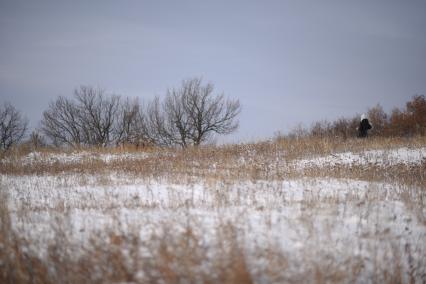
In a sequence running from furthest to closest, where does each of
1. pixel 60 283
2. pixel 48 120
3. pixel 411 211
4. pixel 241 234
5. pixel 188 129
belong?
pixel 48 120 < pixel 188 129 < pixel 411 211 < pixel 241 234 < pixel 60 283

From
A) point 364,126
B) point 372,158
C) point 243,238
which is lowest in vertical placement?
point 243,238

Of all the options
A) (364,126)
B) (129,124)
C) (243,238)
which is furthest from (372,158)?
(129,124)

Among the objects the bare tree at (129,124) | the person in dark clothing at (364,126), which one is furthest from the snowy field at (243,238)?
the bare tree at (129,124)

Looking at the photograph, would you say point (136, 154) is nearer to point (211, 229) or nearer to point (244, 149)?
point (244, 149)

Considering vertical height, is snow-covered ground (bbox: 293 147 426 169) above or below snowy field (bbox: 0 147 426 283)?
above

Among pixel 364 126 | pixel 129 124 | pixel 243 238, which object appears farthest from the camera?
pixel 129 124

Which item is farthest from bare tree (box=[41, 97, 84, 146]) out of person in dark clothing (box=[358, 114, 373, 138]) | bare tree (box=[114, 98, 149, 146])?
person in dark clothing (box=[358, 114, 373, 138])

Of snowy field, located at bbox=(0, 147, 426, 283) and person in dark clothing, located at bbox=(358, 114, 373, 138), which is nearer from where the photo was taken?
snowy field, located at bbox=(0, 147, 426, 283)

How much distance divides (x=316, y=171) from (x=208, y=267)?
24.5 ft

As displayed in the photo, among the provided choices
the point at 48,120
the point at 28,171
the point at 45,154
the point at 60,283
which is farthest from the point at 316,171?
the point at 48,120

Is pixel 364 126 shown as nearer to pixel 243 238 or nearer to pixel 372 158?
pixel 372 158

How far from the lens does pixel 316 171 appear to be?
9.73 meters

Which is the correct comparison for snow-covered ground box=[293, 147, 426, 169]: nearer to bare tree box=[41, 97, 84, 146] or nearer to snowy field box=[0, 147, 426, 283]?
snowy field box=[0, 147, 426, 283]

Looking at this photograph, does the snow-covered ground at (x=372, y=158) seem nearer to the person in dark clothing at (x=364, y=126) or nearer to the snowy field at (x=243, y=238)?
the person in dark clothing at (x=364, y=126)
